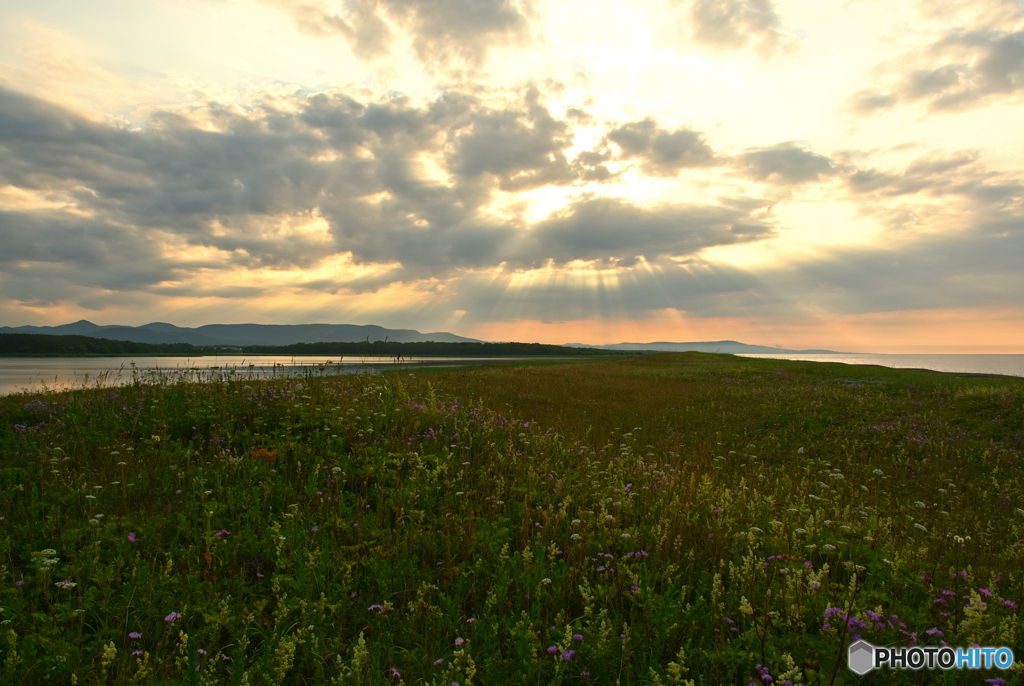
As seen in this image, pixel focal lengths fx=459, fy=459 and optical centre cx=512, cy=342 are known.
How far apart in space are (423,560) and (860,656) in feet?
12.2

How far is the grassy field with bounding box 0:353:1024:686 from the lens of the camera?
3.28 metres

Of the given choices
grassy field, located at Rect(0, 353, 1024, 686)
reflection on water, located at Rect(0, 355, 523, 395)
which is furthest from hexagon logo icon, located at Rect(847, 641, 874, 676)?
reflection on water, located at Rect(0, 355, 523, 395)

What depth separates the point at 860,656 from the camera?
322 centimetres

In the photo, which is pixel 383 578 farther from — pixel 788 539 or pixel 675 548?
pixel 788 539

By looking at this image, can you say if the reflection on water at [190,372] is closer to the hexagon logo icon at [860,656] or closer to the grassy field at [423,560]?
the grassy field at [423,560]

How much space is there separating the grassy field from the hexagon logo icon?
99 mm

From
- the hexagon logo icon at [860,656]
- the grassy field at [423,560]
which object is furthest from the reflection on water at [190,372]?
the hexagon logo icon at [860,656]

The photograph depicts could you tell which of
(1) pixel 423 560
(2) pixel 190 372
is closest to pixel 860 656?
(1) pixel 423 560

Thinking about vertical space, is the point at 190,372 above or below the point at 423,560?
above

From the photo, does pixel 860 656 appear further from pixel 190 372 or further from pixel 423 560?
pixel 190 372

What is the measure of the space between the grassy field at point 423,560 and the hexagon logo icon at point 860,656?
99 millimetres

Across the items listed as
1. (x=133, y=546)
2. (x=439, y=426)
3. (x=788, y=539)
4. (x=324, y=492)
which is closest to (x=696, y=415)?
(x=439, y=426)

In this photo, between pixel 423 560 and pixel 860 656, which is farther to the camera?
pixel 423 560

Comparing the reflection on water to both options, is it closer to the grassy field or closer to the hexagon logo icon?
the grassy field
